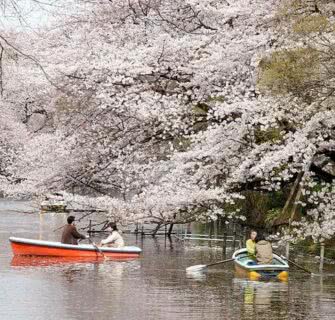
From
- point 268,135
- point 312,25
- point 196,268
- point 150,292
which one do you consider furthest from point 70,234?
point 312,25

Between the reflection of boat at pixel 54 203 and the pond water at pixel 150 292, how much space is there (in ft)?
7.75

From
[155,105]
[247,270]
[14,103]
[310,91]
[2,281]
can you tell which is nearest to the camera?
[310,91]

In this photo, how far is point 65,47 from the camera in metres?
24.1

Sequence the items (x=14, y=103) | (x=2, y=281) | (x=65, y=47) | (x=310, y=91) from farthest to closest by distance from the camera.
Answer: (x=14, y=103) → (x=65, y=47) → (x=2, y=281) → (x=310, y=91)

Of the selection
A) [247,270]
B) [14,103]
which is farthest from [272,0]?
[14,103]

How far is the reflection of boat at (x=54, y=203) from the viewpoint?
25188 millimetres

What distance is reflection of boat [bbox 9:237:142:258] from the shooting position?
22188mm

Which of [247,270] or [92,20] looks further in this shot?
[92,20]

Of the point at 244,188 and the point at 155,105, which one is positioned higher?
the point at 155,105

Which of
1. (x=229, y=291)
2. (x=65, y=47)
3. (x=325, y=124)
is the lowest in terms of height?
(x=229, y=291)

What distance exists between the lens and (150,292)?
16516 millimetres

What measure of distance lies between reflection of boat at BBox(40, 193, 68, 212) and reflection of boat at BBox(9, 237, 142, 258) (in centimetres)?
267

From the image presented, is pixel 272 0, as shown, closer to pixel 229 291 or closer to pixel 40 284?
pixel 229 291

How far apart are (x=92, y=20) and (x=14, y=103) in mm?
22092
